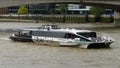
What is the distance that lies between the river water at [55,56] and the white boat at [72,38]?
800 mm

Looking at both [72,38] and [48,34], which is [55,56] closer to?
[72,38]

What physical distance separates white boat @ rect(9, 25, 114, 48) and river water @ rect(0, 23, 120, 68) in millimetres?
800

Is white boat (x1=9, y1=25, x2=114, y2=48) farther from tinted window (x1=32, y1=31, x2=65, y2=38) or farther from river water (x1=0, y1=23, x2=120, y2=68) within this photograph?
river water (x1=0, y1=23, x2=120, y2=68)

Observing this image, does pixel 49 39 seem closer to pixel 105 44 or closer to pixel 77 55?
pixel 105 44

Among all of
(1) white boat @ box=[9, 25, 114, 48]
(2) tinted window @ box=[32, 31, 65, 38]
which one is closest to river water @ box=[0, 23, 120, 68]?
(1) white boat @ box=[9, 25, 114, 48]

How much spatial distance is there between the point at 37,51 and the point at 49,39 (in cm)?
616

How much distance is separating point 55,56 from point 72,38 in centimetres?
729

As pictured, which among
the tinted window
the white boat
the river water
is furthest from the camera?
the tinted window

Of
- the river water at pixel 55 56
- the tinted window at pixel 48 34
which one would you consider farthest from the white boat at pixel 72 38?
the river water at pixel 55 56

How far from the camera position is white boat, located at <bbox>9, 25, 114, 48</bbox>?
43.1m

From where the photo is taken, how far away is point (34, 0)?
7094 centimetres

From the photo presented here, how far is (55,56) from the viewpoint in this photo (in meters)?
37.2

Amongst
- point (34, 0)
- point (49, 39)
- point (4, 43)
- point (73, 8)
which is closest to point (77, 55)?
point (49, 39)

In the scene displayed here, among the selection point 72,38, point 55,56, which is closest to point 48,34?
point 72,38
